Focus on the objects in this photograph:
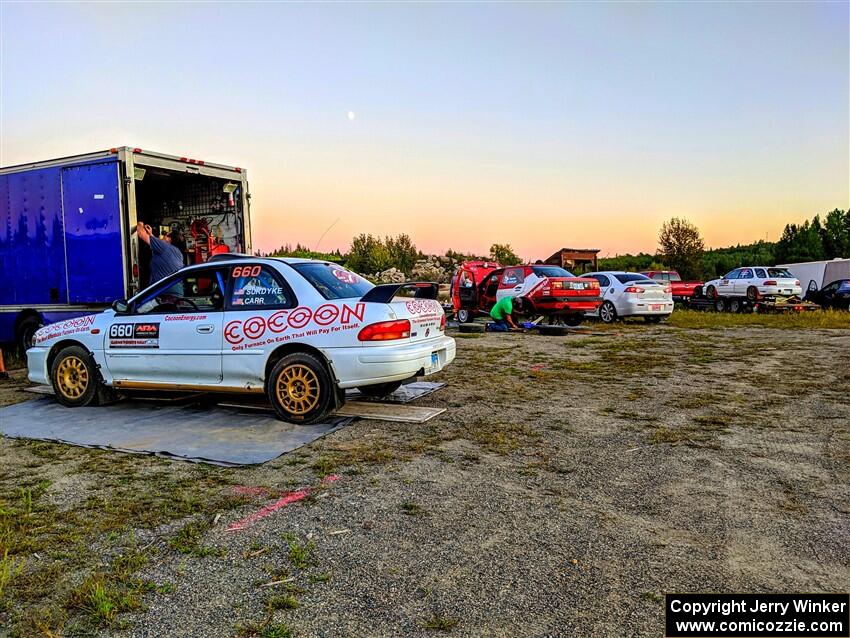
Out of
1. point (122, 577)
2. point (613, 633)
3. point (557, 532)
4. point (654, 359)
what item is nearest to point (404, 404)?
point (557, 532)

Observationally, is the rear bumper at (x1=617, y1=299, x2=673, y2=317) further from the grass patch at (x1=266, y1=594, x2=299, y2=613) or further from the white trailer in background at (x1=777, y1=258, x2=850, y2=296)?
the white trailer in background at (x1=777, y1=258, x2=850, y2=296)

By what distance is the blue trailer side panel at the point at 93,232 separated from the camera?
28.9 ft

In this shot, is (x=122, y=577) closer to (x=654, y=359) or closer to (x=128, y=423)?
(x=128, y=423)

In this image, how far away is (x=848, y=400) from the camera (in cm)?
671

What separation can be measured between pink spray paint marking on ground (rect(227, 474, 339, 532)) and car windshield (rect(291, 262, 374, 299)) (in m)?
2.24

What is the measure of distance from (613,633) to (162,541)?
2359 millimetres

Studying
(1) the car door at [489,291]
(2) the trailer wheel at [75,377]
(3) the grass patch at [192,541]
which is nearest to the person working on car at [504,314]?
(1) the car door at [489,291]

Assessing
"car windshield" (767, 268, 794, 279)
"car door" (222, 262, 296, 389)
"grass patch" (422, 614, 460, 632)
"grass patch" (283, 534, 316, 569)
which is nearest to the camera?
"grass patch" (422, 614, 460, 632)

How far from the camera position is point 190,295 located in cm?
670

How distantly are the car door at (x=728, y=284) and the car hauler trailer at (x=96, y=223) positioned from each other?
19.0m

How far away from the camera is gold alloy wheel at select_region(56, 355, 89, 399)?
23.2ft

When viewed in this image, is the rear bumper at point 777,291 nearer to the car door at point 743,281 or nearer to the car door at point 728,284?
the car door at point 743,281

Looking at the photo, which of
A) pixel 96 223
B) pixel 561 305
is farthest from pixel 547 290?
pixel 96 223

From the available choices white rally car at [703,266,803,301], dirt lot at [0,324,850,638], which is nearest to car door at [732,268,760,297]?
white rally car at [703,266,803,301]
